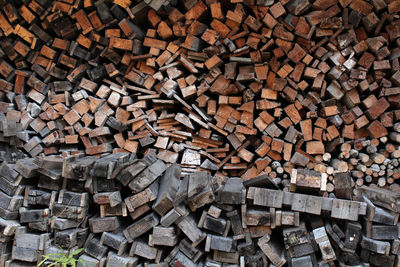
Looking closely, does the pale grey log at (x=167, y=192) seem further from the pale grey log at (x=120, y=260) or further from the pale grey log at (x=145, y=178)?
the pale grey log at (x=120, y=260)

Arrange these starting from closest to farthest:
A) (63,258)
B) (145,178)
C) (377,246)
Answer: (377,246), (63,258), (145,178)

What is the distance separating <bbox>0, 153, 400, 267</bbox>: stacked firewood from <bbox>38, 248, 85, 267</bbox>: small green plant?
0.05 meters

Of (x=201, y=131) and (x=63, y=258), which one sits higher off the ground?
(x=201, y=131)

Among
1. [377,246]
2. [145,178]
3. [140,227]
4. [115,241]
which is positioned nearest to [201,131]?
[145,178]

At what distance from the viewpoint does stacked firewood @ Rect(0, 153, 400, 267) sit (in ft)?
7.36

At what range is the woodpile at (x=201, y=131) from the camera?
7.57ft

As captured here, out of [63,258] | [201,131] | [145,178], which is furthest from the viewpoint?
[201,131]

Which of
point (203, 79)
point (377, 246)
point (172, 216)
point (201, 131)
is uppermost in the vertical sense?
point (203, 79)

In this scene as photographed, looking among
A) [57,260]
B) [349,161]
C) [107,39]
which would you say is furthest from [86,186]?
[349,161]

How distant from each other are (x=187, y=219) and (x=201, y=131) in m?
0.86

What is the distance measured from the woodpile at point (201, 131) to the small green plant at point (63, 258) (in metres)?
0.07

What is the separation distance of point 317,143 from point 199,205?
113 cm

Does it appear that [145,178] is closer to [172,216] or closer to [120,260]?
[172,216]

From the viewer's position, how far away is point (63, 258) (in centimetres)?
229
